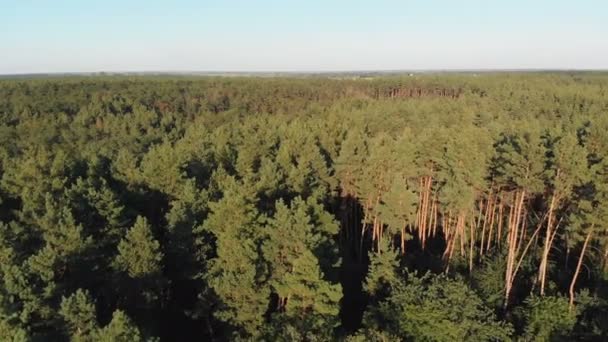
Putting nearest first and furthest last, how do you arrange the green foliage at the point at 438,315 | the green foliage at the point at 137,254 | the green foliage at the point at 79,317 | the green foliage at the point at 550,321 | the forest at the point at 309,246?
the green foliage at the point at 79,317, the green foliage at the point at 438,315, the forest at the point at 309,246, the green foliage at the point at 550,321, the green foliage at the point at 137,254

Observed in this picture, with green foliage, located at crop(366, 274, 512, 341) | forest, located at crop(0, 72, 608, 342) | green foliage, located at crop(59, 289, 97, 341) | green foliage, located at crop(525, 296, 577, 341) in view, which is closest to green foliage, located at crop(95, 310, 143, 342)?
forest, located at crop(0, 72, 608, 342)

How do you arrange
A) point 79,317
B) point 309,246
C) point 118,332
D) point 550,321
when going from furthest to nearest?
point 309,246 → point 550,321 → point 79,317 → point 118,332

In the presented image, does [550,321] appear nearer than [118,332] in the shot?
No

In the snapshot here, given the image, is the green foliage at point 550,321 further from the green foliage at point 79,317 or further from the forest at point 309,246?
the green foliage at point 79,317

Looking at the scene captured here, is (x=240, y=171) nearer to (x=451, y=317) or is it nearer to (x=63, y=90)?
(x=451, y=317)

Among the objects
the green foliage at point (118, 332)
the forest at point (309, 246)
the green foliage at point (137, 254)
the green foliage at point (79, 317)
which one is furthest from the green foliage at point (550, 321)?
the green foliage at point (79, 317)

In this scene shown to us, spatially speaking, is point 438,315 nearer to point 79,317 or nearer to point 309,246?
point 309,246

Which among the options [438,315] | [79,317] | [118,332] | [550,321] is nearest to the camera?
[118,332]

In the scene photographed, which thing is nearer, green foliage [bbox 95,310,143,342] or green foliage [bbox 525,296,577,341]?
green foliage [bbox 95,310,143,342]

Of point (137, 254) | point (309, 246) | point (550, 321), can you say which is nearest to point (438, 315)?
point (550, 321)

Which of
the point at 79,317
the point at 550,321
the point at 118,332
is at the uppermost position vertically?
the point at 118,332

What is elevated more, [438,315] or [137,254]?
[137,254]

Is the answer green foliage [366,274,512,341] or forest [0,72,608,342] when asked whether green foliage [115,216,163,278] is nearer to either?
forest [0,72,608,342]
